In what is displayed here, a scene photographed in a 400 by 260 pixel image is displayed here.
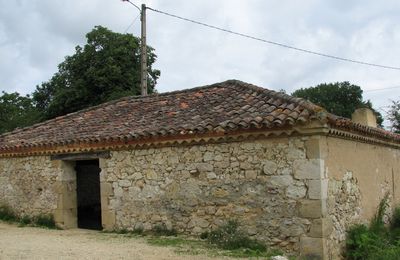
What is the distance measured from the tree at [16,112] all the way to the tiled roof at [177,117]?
43.3ft

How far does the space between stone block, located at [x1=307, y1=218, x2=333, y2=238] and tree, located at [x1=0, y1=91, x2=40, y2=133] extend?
22.2 m

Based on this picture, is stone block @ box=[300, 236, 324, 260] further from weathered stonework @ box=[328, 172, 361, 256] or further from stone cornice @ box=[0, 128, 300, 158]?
stone cornice @ box=[0, 128, 300, 158]

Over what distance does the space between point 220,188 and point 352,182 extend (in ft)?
8.93

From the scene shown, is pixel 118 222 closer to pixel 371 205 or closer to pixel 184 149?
pixel 184 149

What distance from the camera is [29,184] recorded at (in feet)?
41.9

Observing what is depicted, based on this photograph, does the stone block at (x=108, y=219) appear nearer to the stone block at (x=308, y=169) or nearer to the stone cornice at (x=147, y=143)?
the stone cornice at (x=147, y=143)

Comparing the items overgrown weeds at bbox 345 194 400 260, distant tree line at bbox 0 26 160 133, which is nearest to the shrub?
overgrown weeds at bbox 345 194 400 260

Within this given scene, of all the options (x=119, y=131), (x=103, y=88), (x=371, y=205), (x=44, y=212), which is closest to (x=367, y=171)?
(x=371, y=205)

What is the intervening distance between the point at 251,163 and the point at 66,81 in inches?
786

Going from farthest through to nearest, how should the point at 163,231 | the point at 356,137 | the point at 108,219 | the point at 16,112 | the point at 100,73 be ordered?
the point at 16,112, the point at 100,73, the point at 108,219, the point at 163,231, the point at 356,137

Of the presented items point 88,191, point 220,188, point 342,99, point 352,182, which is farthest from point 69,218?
point 342,99

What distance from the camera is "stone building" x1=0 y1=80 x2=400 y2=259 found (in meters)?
8.35

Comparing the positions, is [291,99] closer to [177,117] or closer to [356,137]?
[356,137]

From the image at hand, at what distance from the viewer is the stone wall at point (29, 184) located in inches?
482
